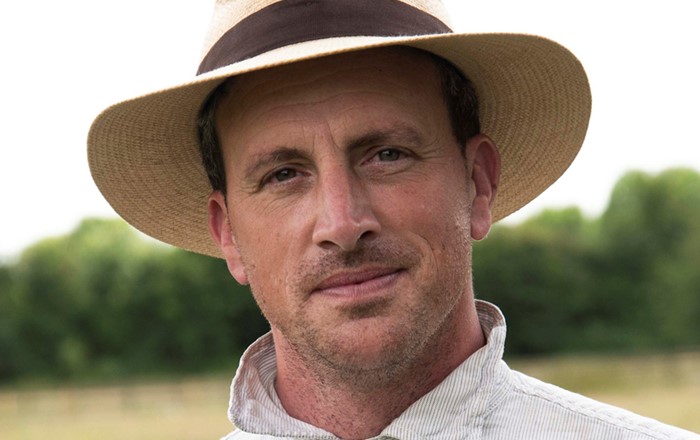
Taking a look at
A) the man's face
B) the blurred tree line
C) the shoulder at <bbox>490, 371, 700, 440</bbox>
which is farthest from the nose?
the blurred tree line

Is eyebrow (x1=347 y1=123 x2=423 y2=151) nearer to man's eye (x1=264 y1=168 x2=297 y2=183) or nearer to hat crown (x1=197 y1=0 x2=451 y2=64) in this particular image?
man's eye (x1=264 y1=168 x2=297 y2=183)

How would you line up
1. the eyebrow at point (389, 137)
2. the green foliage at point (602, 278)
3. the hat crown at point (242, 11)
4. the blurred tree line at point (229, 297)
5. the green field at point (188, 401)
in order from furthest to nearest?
the green foliage at point (602, 278), the blurred tree line at point (229, 297), the green field at point (188, 401), the hat crown at point (242, 11), the eyebrow at point (389, 137)

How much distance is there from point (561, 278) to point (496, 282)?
372 centimetres

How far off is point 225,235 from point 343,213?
0.74 meters

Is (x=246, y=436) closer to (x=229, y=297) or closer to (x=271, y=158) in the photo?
(x=271, y=158)

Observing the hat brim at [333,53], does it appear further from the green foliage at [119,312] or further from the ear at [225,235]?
the green foliage at [119,312]

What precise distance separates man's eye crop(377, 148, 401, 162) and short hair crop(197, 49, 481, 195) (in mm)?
298

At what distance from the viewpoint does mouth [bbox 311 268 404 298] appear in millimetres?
2748

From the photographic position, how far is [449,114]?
10.3 ft

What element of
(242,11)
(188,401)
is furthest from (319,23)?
(188,401)

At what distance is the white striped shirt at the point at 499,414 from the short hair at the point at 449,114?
1.95 feet

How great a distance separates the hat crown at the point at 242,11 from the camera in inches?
119

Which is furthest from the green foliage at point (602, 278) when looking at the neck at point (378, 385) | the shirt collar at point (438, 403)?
the neck at point (378, 385)

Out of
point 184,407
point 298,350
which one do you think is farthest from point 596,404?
point 184,407
